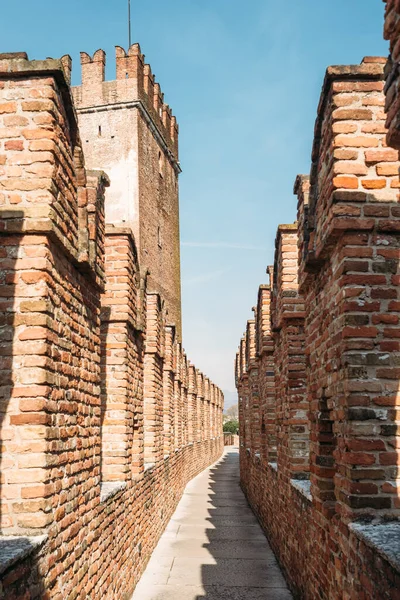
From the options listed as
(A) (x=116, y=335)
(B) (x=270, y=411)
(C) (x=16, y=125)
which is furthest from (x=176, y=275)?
(C) (x=16, y=125)

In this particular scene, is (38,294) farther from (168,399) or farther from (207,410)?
(207,410)

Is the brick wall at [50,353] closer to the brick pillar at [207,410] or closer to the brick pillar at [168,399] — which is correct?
the brick pillar at [168,399]

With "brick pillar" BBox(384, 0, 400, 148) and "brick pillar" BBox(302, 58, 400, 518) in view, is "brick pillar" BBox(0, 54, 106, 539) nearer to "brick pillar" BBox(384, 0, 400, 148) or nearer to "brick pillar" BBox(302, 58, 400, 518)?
"brick pillar" BBox(302, 58, 400, 518)

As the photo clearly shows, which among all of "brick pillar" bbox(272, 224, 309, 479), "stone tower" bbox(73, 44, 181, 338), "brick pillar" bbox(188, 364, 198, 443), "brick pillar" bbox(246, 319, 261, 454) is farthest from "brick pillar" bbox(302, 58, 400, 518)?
"stone tower" bbox(73, 44, 181, 338)

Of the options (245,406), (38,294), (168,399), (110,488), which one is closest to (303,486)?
(110,488)

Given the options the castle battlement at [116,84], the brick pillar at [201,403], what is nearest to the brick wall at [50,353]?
the brick pillar at [201,403]

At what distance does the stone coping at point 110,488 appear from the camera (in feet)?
19.0

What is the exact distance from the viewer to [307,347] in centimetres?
547

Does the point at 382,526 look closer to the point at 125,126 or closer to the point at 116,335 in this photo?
the point at 116,335

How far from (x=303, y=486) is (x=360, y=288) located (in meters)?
2.96

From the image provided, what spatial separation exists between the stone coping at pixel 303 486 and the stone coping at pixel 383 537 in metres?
1.81

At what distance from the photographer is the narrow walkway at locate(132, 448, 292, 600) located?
7223 mm

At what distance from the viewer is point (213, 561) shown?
881 centimetres

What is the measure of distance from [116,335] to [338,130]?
11.6ft
